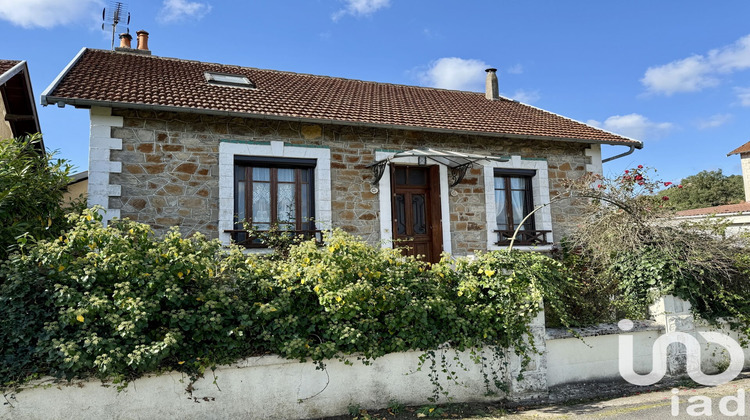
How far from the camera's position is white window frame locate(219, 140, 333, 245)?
6.88m

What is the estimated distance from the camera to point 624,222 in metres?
6.09

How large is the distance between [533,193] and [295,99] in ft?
15.1

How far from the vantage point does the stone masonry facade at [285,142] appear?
6.63 m

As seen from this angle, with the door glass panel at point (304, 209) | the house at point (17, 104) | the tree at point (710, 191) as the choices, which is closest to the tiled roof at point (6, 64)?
the house at point (17, 104)

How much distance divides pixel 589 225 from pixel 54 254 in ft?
20.2

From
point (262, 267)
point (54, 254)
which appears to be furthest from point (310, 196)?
point (54, 254)

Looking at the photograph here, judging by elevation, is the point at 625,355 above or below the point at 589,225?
below

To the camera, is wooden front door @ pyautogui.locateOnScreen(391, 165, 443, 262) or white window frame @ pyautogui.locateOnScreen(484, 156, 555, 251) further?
white window frame @ pyautogui.locateOnScreen(484, 156, 555, 251)

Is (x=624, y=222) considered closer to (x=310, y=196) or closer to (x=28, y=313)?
(x=310, y=196)

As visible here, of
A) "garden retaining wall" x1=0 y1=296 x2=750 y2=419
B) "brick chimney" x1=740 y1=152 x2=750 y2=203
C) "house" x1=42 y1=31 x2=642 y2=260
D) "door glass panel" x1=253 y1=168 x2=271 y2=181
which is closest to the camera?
"garden retaining wall" x1=0 y1=296 x2=750 y2=419

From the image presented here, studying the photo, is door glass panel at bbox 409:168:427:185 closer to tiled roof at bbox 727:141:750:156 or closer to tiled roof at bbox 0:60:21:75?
tiled roof at bbox 0:60:21:75

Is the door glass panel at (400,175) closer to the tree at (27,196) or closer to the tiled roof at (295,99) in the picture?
the tiled roof at (295,99)
